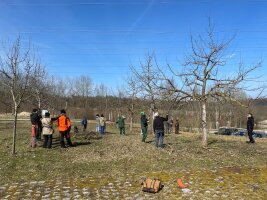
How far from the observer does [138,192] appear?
7.37 metres

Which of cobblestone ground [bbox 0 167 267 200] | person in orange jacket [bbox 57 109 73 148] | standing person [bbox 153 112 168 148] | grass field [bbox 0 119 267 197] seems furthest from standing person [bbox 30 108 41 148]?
standing person [bbox 153 112 168 148]

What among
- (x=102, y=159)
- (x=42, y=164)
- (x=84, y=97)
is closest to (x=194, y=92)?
(x=102, y=159)

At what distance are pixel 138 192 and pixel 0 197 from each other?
3360mm

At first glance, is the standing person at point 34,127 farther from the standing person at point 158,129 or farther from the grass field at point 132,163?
the standing person at point 158,129

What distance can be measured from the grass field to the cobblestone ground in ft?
0.19

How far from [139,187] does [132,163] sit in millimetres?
2909

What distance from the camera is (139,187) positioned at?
25.4ft

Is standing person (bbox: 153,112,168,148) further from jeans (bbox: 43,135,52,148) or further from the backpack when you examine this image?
the backpack

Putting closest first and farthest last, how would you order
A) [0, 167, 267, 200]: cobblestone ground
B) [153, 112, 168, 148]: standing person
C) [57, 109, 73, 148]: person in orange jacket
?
1. [0, 167, 267, 200]: cobblestone ground
2. [57, 109, 73, 148]: person in orange jacket
3. [153, 112, 168, 148]: standing person

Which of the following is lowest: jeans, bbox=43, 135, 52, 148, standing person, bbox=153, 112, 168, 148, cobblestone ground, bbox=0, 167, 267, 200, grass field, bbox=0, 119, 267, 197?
cobblestone ground, bbox=0, 167, 267, 200

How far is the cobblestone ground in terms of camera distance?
23.3ft

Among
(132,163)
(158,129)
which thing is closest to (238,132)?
(158,129)

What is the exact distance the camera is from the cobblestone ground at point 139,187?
23.3 ft

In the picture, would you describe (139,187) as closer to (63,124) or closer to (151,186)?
(151,186)
